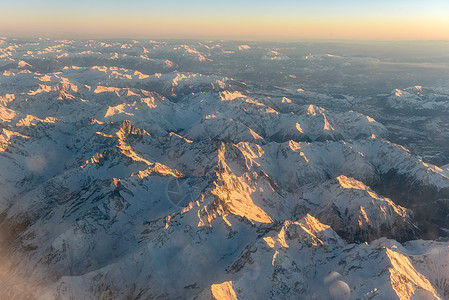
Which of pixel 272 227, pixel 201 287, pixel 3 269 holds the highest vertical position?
pixel 272 227

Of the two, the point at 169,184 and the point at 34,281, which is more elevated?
the point at 169,184

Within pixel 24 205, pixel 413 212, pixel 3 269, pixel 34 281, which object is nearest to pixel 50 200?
pixel 24 205

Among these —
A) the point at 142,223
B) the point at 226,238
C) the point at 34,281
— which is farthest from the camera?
the point at 142,223

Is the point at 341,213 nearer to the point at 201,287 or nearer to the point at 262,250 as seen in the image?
the point at 262,250

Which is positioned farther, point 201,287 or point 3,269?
point 3,269

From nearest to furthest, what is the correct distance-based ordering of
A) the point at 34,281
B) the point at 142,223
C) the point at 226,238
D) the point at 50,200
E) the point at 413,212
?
the point at 34,281 → the point at 226,238 → the point at 142,223 → the point at 50,200 → the point at 413,212

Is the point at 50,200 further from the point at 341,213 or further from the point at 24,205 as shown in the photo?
the point at 341,213

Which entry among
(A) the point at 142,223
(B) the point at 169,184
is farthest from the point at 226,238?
(B) the point at 169,184

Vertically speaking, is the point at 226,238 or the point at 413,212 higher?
the point at 226,238

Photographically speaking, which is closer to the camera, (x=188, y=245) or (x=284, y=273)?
(x=284, y=273)
